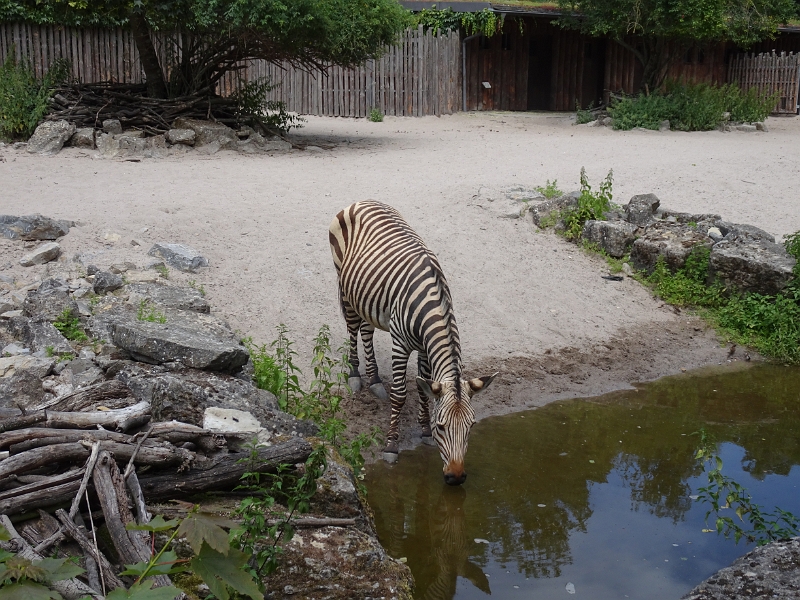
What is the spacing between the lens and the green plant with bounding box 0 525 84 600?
242cm

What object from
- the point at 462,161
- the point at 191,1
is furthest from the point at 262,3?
the point at 462,161

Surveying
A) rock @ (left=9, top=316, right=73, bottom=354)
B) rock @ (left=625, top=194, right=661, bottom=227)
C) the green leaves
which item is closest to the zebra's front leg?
rock @ (left=9, top=316, right=73, bottom=354)

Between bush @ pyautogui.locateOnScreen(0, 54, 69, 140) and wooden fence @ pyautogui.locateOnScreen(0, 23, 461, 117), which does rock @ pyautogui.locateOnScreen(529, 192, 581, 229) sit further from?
wooden fence @ pyautogui.locateOnScreen(0, 23, 461, 117)

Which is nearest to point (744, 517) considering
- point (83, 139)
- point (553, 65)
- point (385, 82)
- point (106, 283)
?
point (106, 283)

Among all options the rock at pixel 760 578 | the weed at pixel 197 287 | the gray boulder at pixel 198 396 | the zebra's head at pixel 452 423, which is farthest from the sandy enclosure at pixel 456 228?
the rock at pixel 760 578

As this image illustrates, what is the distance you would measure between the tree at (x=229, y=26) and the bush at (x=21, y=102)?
4.38ft

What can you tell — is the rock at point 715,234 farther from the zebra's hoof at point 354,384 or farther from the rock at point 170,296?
the rock at point 170,296

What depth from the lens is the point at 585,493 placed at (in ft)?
17.9

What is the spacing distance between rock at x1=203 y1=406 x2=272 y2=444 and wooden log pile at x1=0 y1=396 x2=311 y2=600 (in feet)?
0.31

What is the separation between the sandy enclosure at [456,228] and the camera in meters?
7.75

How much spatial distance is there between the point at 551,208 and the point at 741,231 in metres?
2.36

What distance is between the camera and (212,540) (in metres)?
2.50

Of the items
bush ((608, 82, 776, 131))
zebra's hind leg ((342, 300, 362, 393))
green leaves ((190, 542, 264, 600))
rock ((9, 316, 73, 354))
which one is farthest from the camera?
bush ((608, 82, 776, 131))

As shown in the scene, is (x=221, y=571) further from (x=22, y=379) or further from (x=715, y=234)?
(x=715, y=234)
